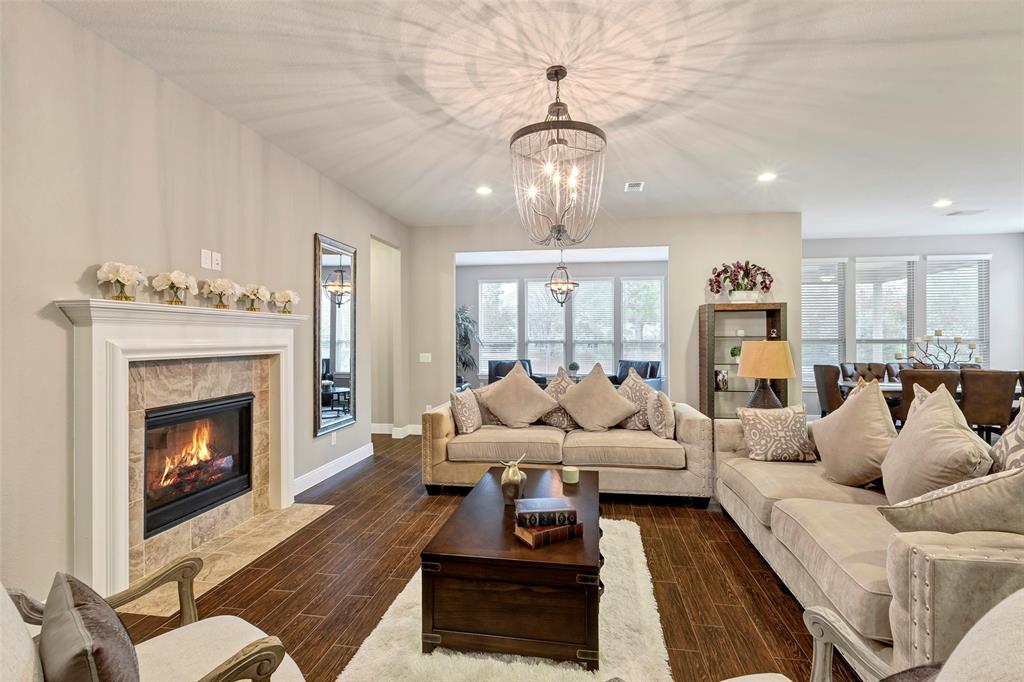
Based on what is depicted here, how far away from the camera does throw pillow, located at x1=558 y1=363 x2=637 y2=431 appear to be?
442cm

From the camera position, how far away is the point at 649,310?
9570 mm

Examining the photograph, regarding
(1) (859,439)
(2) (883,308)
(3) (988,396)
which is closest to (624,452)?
(1) (859,439)

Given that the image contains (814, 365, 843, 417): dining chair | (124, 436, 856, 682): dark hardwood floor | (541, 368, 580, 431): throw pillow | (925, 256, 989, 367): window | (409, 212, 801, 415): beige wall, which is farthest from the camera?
(925, 256, 989, 367): window

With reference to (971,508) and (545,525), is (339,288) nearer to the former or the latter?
(545,525)

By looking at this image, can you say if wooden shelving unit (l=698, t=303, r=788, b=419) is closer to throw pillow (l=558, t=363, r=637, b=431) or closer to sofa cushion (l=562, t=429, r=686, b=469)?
throw pillow (l=558, t=363, r=637, b=431)

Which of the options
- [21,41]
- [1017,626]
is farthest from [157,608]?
[1017,626]

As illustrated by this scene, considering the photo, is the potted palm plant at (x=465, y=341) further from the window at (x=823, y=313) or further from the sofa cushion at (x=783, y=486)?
the sofa cushion at (x=783, y=486)

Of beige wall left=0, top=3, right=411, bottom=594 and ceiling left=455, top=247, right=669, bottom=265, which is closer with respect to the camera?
beige wall left=0, top=3, right=411, bottom=594

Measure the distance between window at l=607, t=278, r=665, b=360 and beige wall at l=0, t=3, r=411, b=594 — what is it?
7384mm

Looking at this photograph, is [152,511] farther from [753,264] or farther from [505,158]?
[753,264]

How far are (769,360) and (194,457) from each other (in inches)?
164

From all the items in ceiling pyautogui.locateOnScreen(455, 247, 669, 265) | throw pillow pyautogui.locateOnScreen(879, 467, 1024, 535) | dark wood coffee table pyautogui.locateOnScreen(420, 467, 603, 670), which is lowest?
dark wood coffee table pyautogui.locateOnScreen(420, 467, 603, 670)

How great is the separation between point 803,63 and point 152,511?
14.6ft

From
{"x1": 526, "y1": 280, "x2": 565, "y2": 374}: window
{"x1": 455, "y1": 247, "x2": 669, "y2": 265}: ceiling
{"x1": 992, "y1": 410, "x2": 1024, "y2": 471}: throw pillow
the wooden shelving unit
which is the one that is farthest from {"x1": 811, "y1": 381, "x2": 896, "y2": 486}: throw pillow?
{"x1": 526, "y1": 280, "x2": 565, "y2": 374}: window
